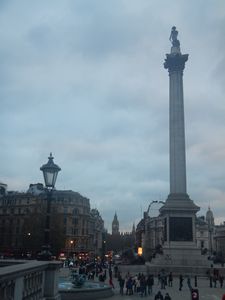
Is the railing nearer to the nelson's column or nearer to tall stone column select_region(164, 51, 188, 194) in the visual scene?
the nelson's column

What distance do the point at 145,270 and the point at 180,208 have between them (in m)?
11.2

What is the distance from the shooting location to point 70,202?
118312mm

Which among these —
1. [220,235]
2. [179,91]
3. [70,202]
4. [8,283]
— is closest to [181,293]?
[8,283]

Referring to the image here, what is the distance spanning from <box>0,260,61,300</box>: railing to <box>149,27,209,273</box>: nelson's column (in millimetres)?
45341

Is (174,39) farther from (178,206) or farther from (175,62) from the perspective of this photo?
(178,206)

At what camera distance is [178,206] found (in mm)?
62000

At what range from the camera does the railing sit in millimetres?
8853

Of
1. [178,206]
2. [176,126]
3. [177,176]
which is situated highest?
[176,126]

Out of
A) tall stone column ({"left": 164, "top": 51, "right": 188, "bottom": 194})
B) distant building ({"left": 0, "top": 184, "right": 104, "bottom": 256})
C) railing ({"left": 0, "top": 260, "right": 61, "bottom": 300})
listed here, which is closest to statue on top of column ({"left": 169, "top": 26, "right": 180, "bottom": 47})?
tall stone column ({"left": 164, "top": 51, "right": 188, "bottom": 194})

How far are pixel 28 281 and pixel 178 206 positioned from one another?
52.3 metres

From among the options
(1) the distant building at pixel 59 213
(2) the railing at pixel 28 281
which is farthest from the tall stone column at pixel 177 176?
(1) the distant building at pixel 59 213

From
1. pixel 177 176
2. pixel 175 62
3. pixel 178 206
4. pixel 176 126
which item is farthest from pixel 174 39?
pixel 178 206

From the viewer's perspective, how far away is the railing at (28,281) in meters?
8.85

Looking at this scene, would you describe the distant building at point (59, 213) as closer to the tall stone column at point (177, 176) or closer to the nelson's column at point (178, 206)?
the tall stone column at point (177, 176)
